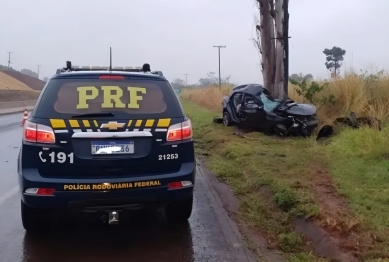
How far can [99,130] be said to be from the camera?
4480 millimetres

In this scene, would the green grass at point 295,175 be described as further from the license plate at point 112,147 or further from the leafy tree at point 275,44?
the leafy tree at point 275,44

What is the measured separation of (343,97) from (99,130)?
11.4 meters

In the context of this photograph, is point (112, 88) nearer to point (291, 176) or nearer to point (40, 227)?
point (40, 227)

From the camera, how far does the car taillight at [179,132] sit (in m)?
4.74

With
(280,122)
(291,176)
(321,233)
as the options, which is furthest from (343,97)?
(321,233)

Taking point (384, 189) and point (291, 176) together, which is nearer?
point (384, 189)

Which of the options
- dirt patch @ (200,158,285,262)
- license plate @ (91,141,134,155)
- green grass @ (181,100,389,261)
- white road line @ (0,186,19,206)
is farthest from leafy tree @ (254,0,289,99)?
license plate @ (91,141,134,155)

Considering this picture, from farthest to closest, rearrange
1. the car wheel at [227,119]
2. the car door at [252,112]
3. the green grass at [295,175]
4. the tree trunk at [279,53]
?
the car wheel at [227,119] < the tree trunk at [279,53] < the car door at [252,112] < the green grass at [295,175]

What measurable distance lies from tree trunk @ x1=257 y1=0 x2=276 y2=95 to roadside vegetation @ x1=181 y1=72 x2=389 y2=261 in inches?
106

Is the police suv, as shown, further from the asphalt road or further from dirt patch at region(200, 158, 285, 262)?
dirt patch at region(200, 158, 285, 262)

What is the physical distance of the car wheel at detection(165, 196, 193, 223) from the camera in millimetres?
5516

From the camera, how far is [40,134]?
4.45 metres

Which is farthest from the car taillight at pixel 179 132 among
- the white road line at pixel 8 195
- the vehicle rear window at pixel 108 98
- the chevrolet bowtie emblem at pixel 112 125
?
the white road line at pixel 8 195

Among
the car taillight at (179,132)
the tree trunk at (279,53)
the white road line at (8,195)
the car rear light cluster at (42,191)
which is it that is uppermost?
the tree trunk at (279,53)
